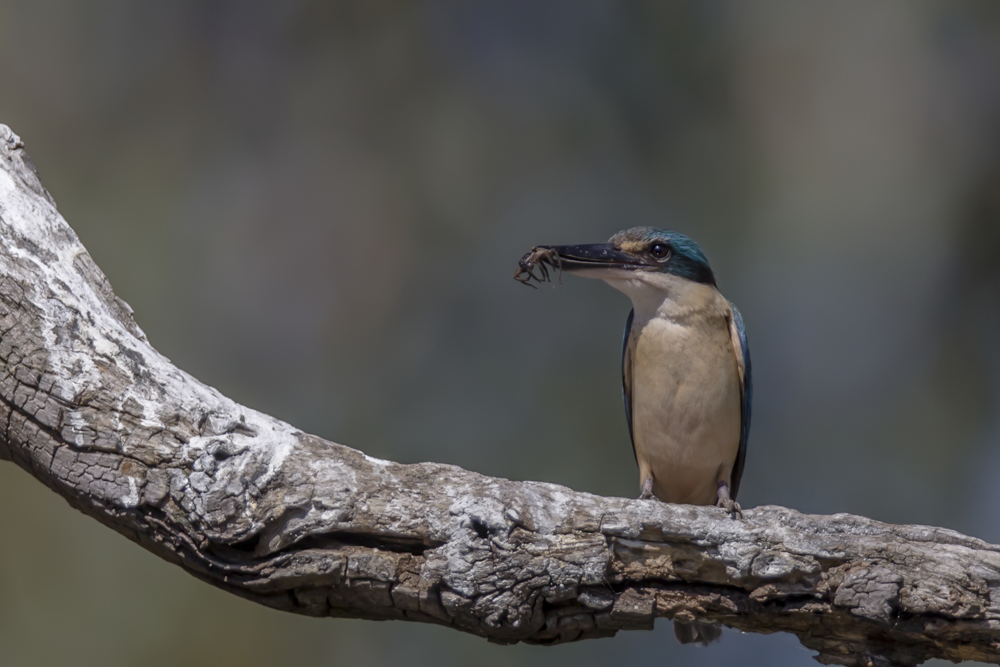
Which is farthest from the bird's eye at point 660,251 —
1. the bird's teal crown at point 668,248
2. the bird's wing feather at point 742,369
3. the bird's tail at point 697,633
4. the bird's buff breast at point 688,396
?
the bird's tail at point 697,633

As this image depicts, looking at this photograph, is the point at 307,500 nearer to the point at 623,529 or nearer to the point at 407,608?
the point at 407,608

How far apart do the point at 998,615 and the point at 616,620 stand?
891mm

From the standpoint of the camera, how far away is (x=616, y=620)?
2082 mm

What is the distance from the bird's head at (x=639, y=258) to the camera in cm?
330

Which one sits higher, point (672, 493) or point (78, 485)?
point (672, 493)

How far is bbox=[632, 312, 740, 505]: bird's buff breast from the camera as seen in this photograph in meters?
3.34

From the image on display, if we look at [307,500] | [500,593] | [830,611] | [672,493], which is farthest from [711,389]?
[307,500]

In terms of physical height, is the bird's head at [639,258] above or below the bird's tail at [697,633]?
above

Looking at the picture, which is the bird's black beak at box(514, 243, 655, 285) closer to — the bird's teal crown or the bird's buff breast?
the bird's teal crown

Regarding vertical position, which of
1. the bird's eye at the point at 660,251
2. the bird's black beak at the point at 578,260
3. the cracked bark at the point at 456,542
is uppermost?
the bird's eye at the point at 660,251

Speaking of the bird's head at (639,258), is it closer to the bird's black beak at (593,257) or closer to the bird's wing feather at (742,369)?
the bird's black beak at (593,257)

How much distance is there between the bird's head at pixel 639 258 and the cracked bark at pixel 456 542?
1.31 m

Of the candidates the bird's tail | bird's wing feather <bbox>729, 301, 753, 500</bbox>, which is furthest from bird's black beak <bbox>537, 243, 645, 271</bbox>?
the bird's tail

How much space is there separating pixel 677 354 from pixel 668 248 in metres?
0.45
